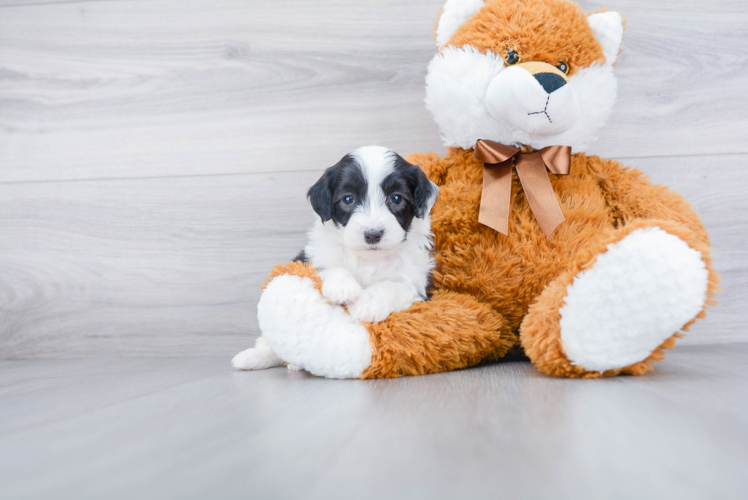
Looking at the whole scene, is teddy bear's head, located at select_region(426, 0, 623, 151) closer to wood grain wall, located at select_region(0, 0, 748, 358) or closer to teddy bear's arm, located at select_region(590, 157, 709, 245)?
teddy bear's arm, located at select_region(590, 157, 709, 245)

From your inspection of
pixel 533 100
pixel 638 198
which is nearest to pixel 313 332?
pixel 533 100

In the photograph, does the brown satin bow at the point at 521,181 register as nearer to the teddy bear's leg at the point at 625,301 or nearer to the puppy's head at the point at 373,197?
the puppy's head at the point at 373,197

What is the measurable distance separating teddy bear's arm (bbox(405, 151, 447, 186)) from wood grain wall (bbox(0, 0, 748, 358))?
0.98 ft

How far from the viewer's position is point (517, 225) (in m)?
1.28

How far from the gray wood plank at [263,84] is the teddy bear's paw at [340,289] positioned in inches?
27.0

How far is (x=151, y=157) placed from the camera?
5.77ft

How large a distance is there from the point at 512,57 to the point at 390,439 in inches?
37.5

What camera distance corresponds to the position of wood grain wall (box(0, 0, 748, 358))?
5.35 ft

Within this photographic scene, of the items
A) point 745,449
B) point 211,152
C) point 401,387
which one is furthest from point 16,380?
point 745,449

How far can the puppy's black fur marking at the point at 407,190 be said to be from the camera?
1218 millimetres

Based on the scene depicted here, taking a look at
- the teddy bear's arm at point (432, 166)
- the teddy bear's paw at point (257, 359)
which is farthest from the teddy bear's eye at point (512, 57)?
the teddy bear's paw at point (257, 359)

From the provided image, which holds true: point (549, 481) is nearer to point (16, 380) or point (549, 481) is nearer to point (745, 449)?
point (745, 449)

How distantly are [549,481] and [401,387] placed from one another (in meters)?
0.48

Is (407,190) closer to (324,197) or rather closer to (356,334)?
(324,197)
